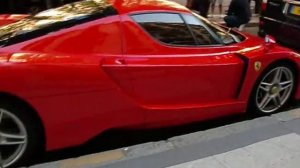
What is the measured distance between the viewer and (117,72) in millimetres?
3260

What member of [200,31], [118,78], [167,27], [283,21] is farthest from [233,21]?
[118,78]

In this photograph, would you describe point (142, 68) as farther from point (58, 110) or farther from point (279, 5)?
point (279, 5)

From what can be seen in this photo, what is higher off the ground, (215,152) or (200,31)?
(200,31)

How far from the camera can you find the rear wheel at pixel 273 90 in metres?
4.09

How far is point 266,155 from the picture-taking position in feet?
10.9

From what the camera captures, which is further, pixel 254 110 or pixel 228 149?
pixel 254 110

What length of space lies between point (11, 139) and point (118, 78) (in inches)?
34.5

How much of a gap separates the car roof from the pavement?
3.57ft

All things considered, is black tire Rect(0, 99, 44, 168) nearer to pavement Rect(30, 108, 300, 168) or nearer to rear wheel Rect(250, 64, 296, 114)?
pavement Rect(30, 108, 300, 168)

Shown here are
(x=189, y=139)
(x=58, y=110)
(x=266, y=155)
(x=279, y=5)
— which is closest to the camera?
(x=58, y=110)

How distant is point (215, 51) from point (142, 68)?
773 millimetres

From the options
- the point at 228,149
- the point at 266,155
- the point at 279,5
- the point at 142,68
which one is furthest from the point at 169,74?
the point at 279,5

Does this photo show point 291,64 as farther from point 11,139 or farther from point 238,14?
point 238,14

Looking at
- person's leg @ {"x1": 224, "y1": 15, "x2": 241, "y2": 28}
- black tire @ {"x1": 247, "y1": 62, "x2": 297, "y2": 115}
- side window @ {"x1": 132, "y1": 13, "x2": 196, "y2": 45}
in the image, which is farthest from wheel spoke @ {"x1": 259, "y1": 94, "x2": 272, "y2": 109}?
person's leg @ {"x1": 224, "y1": 15, "x2": 241, "y2": 28}
